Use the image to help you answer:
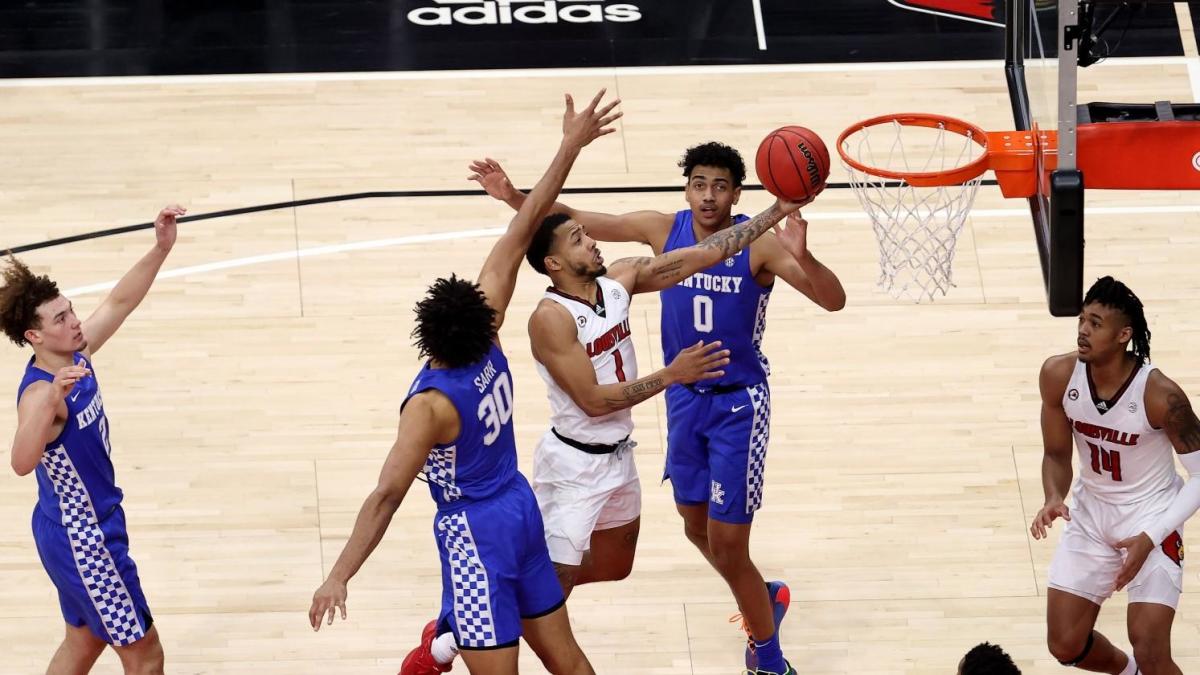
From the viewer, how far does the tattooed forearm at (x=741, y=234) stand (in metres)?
6.26

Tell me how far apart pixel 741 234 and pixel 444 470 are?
147 cm

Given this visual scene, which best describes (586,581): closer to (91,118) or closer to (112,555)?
(112,555)

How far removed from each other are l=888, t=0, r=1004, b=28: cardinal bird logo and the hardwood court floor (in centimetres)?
80

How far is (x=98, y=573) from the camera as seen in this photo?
19.8ft

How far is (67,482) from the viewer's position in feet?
19.7

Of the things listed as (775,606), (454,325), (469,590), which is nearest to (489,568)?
(469,590)

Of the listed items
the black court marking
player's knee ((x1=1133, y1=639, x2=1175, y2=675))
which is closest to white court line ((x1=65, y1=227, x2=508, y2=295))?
the black court marking

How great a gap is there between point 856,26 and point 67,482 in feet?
22.9

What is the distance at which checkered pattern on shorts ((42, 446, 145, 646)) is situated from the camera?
5992 millimetres

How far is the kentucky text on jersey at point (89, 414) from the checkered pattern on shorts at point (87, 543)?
108mm

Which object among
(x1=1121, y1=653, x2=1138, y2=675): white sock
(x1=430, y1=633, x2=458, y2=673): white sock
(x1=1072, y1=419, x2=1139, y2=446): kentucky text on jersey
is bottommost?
(x1=1121, y1=653, x2=1138, y2=675): white sock

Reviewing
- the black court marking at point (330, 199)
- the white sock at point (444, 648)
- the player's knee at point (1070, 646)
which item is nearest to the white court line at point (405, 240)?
the black court marking at point (330, 199)

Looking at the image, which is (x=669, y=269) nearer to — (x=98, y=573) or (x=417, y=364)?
(x=98, y=573)

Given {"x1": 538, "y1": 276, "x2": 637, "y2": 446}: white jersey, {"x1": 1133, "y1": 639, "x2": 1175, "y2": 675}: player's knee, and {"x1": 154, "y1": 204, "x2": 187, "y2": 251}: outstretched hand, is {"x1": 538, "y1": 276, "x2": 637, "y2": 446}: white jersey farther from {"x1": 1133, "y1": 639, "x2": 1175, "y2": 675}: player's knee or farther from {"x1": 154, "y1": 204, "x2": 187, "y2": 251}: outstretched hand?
{"x1": 1133, "y1": 639, "x2": 1175, "y2": 675}: player's knee
